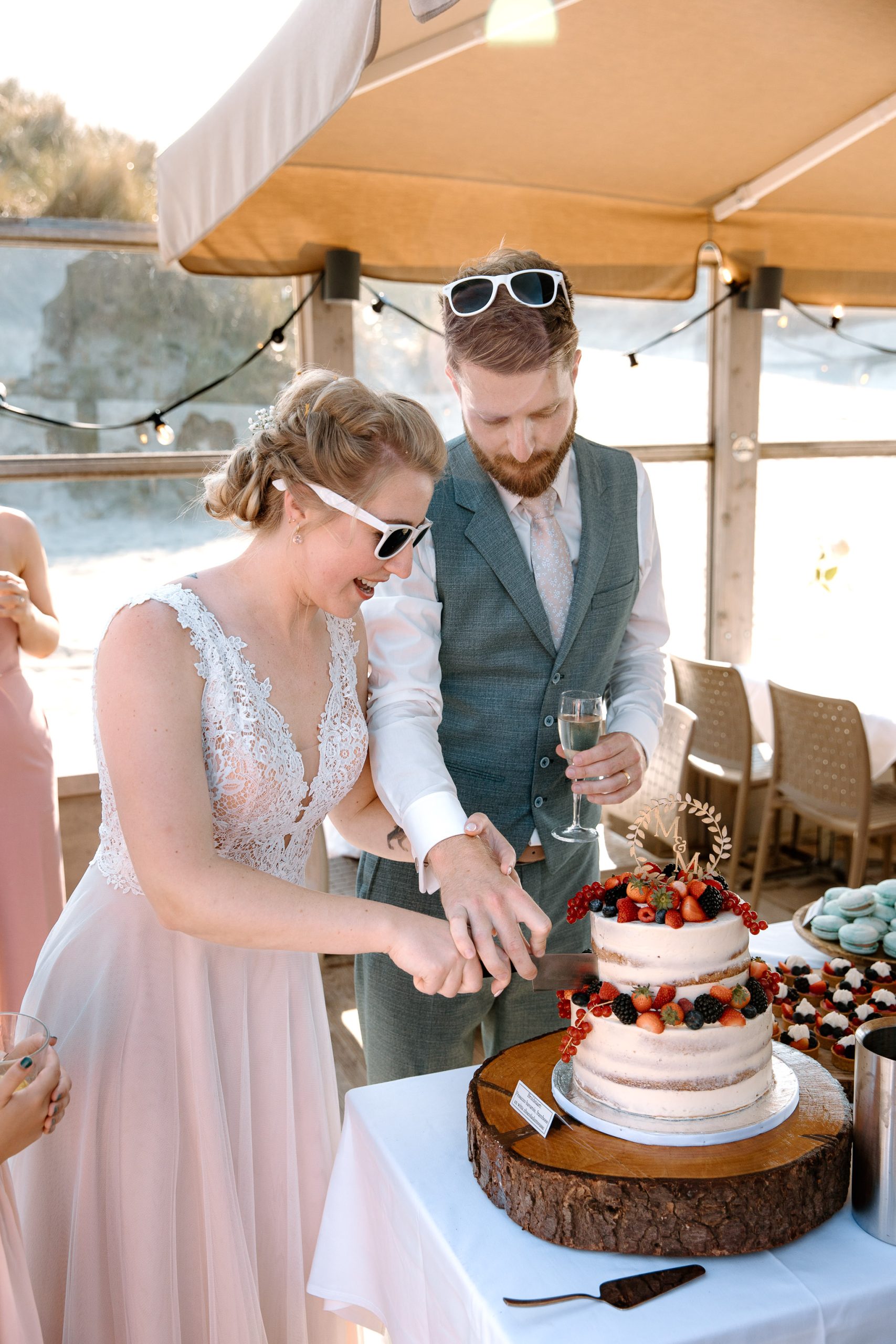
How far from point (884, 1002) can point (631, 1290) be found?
2.24 feet

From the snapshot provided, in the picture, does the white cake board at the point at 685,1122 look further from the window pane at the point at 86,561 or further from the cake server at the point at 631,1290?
the window pane at the point at 86,561

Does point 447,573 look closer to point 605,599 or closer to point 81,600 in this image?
point 605,599

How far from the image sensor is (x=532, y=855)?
1944mm

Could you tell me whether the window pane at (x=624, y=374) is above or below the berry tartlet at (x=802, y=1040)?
above

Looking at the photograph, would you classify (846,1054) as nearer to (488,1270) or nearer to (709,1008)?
(709,1008)

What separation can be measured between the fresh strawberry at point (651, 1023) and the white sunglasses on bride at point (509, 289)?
3.64 feet

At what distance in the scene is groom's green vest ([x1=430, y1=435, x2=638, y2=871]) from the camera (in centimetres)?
188

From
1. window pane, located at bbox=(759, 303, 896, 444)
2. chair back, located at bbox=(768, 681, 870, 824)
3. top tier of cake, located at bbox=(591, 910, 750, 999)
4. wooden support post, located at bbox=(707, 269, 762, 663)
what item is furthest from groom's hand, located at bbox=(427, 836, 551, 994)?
window pane, located at bbox=(759, 303, 896, 444)

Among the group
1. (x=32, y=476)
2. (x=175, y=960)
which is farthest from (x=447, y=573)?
(x=32, y=476)

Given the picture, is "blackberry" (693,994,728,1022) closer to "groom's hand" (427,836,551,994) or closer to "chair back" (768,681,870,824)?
"groom's hand" (427,836,551,994)

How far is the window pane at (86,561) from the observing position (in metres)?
4.23

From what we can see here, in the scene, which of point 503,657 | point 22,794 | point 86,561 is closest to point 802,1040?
point 503,657

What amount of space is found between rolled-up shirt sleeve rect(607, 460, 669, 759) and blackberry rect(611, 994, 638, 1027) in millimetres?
831

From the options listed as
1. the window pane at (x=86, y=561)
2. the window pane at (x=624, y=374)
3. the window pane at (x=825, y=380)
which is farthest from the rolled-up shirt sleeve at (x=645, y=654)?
the window pane at (x=825, y=380)
